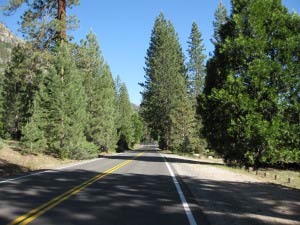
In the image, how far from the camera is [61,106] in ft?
91.7

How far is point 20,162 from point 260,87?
15.9 meters

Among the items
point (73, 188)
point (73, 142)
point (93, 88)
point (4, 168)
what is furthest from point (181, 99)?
point (73, 188)

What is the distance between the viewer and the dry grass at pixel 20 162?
1911 cm

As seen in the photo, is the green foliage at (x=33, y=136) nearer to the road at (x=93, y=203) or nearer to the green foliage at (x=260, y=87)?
the road at (x=93, y=203)

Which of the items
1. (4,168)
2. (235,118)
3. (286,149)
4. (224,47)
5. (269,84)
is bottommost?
(4,168)

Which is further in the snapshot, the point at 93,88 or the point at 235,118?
the point at 93,88

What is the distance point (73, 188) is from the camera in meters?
12.2

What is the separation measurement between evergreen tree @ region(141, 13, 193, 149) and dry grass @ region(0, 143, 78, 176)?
38.5 meters

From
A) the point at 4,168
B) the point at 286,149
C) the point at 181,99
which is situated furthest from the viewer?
the point at 181,99

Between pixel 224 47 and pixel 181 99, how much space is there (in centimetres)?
3731

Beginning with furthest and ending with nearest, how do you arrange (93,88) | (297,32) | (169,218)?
1. (93,88)
2. (297,32)
3. (169,218)

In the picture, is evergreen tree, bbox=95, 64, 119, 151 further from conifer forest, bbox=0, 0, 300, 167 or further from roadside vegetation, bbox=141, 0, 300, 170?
roadside vegetation, bbox=141, 0, 300, 170

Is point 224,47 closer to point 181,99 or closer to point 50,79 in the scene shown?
point 50,79

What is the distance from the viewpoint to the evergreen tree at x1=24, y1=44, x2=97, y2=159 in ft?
90.7
